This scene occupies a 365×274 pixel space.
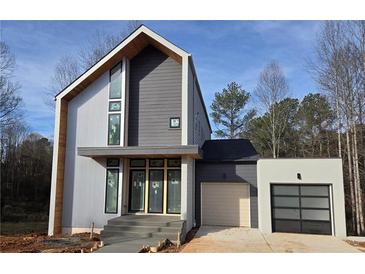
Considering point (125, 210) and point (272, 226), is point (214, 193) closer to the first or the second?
point (272, 226)

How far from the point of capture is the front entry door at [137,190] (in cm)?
1059

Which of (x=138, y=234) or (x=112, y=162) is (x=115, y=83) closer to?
(x=112, y=162)

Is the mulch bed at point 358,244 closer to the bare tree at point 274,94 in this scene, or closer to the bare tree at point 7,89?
the bare tree at point 274,94

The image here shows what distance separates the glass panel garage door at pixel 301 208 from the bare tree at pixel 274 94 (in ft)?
34.1

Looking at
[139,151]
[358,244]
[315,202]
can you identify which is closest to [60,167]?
Result: [139,151]

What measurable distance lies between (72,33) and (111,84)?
5034 mm

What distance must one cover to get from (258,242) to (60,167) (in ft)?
26.1

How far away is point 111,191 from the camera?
10406mm

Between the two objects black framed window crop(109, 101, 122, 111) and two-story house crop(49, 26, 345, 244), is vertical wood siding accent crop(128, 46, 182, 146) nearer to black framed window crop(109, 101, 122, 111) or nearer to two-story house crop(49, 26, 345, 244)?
two-story house crop(49, 26, 345, 244)

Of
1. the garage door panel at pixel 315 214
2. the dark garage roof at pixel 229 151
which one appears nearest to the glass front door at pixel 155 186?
the dark garage roof at pixel 229 151

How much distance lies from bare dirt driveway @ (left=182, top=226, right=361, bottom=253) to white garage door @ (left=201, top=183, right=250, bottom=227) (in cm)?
131

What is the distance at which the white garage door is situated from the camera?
11.7m

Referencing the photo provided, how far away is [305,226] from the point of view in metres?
10.1

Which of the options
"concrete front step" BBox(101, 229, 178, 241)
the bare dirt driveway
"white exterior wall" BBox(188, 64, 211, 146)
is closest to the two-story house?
"white exterior wall" BBox(188, 64, 211, 146)
